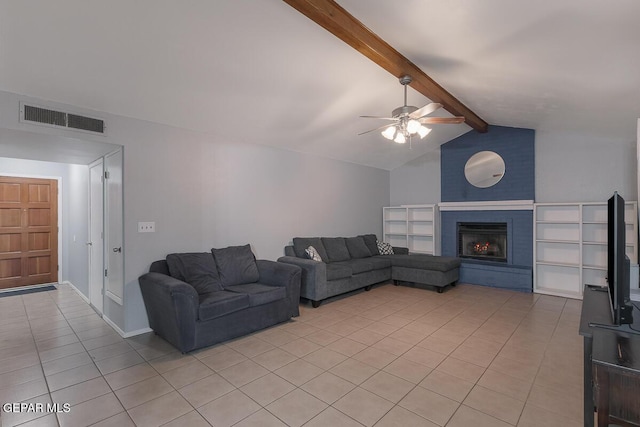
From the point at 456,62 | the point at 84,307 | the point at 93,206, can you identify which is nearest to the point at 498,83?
the point at 456,62

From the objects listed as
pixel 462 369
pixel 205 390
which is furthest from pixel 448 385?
pixel 205 390

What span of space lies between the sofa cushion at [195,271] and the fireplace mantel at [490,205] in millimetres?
4762

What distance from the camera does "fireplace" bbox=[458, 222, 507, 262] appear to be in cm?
571

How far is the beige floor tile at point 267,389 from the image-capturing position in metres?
2.20

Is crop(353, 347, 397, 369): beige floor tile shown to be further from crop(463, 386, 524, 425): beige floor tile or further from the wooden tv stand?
the wooden tv stand

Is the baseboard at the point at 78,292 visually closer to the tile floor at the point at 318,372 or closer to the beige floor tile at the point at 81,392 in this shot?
the tile floor at the point at 318,372

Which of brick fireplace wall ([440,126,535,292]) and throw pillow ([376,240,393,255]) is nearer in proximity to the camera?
brick fireplace wall ([440,126,535,292])

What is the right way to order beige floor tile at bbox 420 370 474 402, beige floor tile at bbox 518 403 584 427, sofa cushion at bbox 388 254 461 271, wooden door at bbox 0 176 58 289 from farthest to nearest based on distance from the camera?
wooden door at bbox 0 176 58 289 < sofa cushion at bbox 388 254 461 271 < beige floor tile at bbox 420 370 474 402 < beige floor tile at bbox 518 403 584 427

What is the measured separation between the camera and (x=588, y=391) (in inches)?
59.7

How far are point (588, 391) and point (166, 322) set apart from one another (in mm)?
3269

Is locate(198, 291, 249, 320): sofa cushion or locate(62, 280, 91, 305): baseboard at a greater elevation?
locate(198, 291, 249, 320): sofa cushion

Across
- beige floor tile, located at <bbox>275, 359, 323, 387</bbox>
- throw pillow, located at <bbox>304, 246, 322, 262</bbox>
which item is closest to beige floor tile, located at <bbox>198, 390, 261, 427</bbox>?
beige floor tile, located at <bbox>275, 359, 323, 387</bbox>

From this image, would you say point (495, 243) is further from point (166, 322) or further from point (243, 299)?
point (166, 322)

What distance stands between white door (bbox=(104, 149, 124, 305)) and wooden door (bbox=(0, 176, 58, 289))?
9.97 feet
